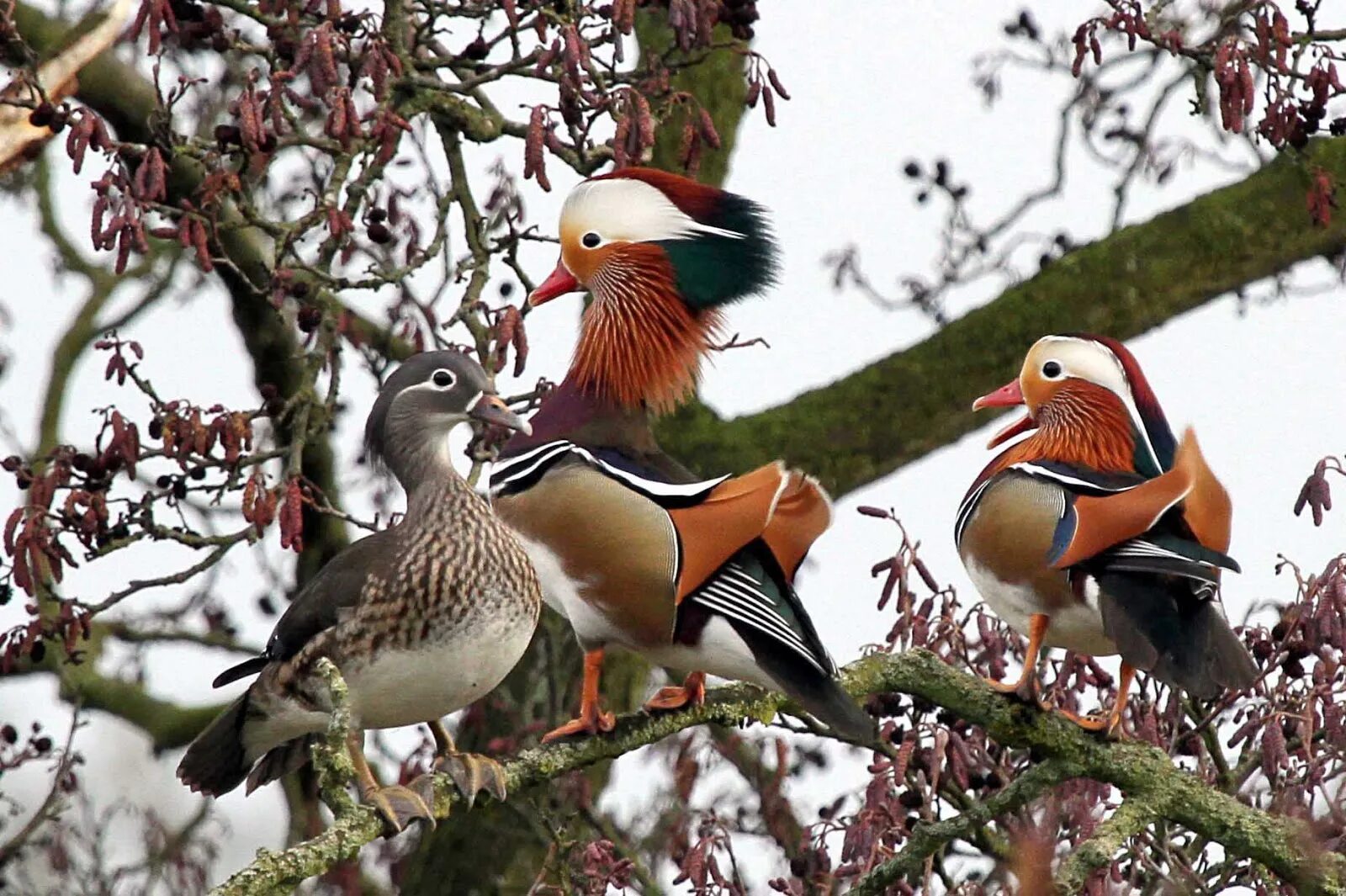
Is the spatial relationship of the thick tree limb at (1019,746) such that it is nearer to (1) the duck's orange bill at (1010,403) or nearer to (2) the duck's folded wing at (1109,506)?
(2) the duck's folded wing at (1109,506)

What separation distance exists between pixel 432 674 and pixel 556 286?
3.62ft

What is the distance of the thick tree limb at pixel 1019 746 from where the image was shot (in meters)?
3.41

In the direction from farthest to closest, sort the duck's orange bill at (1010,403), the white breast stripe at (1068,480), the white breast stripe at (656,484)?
the duck's orange bill at (1010,403) < the white breast stripe at (1068,480) < the white breast stripe at (656,484)

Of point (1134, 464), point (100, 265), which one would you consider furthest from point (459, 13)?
point (100, 265)

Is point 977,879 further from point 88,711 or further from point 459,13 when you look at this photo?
point 88,711

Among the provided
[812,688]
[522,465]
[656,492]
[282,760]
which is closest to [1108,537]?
[812,688]

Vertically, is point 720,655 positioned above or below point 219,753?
above

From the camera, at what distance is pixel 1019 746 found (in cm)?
384

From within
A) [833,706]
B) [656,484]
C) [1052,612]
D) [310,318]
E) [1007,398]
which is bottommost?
[833,706]

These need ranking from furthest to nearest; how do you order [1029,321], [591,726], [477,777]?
1. [1029,321]
2. [591,726]
3. [477,777]

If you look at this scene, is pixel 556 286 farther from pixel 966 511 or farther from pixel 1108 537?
pixel 1108 537

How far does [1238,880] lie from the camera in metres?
3.72

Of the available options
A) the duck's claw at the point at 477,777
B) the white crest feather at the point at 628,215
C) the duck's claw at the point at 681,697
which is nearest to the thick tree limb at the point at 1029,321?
the white crest feather at the point at 628,215

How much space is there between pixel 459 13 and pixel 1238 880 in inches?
94.9
